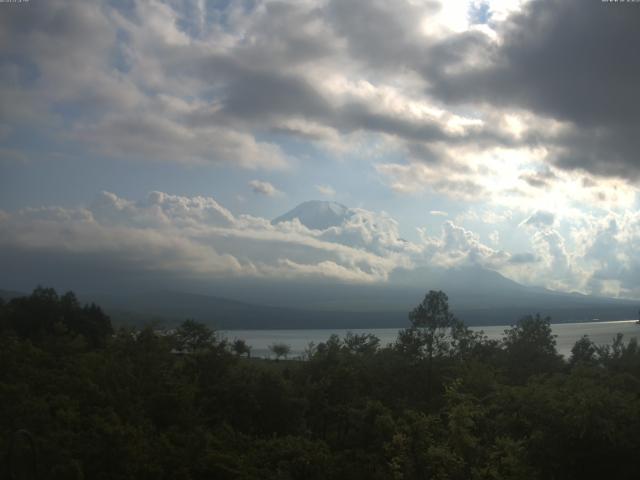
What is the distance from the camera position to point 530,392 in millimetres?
23703

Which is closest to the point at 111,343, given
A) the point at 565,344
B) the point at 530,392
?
the point at 530,392

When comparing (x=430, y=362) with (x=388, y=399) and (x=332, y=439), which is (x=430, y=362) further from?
(x=332, y=439)

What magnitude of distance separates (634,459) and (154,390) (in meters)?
24.0

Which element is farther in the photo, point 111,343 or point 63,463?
point 111,343

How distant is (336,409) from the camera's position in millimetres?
33531

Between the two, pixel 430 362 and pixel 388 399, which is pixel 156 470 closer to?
pixel 388 399

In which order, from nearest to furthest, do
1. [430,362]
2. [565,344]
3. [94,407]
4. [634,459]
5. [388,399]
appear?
1. [634,459]
2. [94,407]
3. [388,399]
4. [430,362]
5. [565,344]

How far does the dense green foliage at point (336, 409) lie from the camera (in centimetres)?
1961

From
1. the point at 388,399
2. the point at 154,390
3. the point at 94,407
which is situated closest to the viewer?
the point at 94,407

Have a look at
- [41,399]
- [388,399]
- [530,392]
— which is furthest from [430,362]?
[41,399]

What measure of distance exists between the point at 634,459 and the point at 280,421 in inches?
759

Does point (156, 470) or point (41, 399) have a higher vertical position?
point (41, 399)

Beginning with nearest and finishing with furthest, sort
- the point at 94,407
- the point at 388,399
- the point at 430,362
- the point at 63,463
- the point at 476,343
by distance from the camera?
the point at 63,463, the point at 94,407, the point at 388,399, the point at 430,362, the point at 476,343

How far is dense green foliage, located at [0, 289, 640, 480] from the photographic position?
64.3 ft
